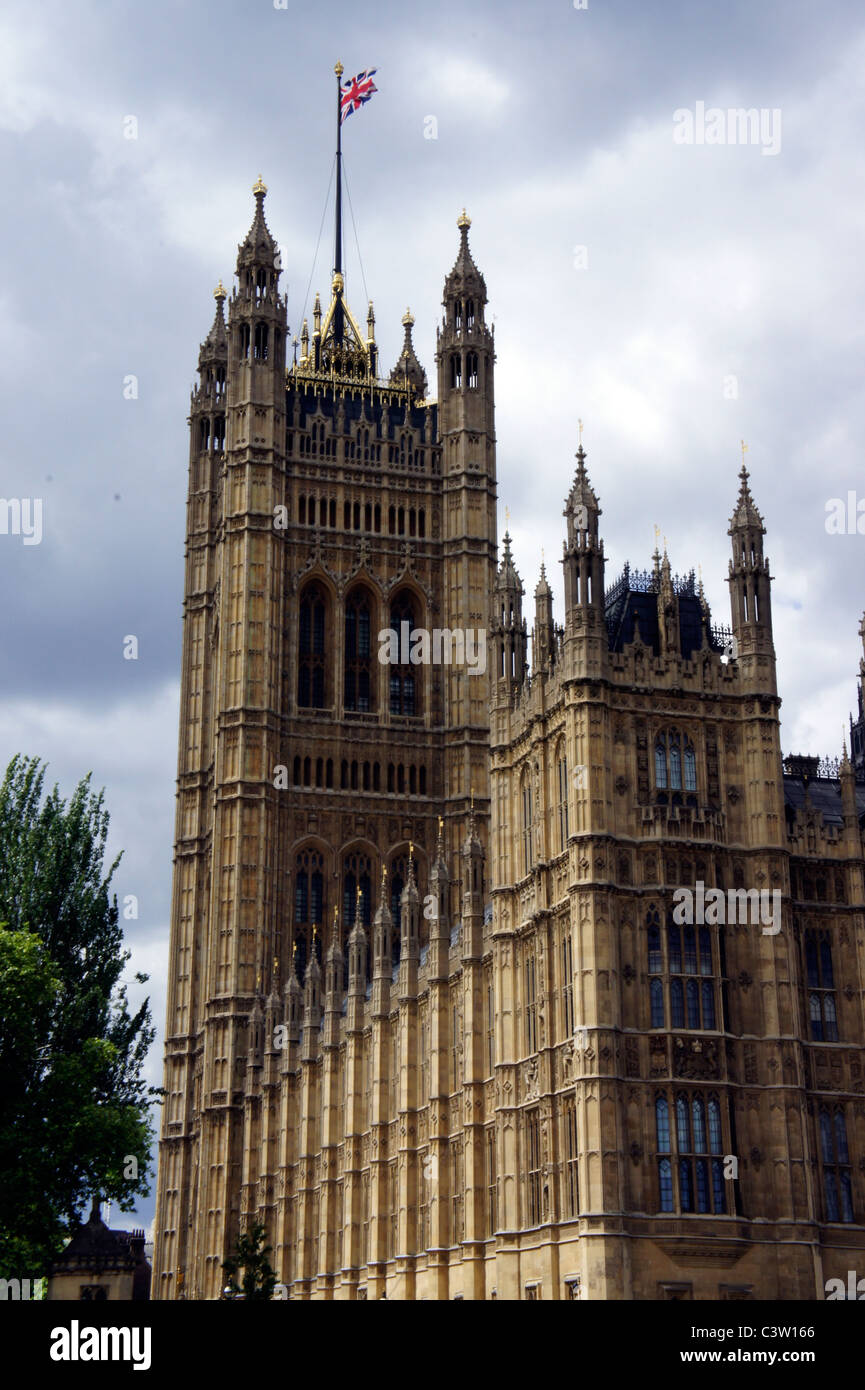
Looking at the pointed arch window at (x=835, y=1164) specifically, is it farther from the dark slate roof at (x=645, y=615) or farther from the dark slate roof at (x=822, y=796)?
the dark slate roof at (x=645, y=615)

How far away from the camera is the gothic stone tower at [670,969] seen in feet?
147

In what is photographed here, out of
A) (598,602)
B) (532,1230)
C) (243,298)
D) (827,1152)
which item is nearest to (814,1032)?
(827,1152)

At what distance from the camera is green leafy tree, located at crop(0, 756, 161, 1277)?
185ft

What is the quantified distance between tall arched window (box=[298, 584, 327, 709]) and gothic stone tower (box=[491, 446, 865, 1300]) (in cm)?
4456

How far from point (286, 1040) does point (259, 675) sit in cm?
2271

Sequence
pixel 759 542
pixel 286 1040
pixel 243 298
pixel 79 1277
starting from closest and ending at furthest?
pixel 759 542 < pixel 79 1277 < pixel 286 1040 < pixel 243 298

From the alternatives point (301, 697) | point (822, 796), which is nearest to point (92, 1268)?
point (822, 796)

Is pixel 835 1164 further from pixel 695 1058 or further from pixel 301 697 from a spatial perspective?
pixel 301 697

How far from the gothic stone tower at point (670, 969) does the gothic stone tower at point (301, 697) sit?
1238 inches

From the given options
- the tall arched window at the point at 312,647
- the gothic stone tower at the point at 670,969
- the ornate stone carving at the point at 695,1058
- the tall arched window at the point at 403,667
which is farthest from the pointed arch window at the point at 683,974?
the tall arched window at the point at 403,667

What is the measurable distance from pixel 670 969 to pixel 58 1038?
24.1m

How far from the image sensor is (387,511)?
9956cm

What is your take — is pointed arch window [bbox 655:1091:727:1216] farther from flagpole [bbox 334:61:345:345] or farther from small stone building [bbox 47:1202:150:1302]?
flagpole [bbox 334:61:345:345]
